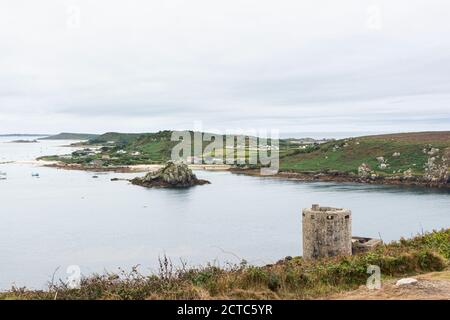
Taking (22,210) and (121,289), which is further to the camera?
(22,210)

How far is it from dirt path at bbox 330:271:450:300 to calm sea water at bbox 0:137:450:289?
2411 cm

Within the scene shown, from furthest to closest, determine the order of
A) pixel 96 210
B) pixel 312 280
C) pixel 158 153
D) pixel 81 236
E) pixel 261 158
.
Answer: pixel 158 153 < pixel 261 158 < pixel 96 210 < pixel 81 236 < pixel 312 280

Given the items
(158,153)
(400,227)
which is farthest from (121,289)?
(158,153)

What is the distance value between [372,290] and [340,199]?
75.0 metres

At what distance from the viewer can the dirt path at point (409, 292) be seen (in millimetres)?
11672

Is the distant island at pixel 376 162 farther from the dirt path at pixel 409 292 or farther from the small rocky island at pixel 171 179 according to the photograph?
the dirt path at pixel 409 292

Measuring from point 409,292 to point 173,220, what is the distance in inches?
2432

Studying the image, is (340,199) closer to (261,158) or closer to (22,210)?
(22,210)

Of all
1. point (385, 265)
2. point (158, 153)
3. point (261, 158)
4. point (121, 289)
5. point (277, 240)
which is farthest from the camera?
point (158, 153)

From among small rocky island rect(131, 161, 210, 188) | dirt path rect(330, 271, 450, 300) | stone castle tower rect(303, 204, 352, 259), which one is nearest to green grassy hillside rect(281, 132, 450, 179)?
small rocky island rect(131, 161, 210, 188)

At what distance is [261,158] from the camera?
159 metres

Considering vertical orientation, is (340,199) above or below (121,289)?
below

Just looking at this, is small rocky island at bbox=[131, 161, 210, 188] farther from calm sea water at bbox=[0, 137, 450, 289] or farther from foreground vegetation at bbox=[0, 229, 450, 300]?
foreground vegetation at bbox=[0, 229, 450, 300]

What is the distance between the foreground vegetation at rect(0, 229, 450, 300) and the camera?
11984 mm
